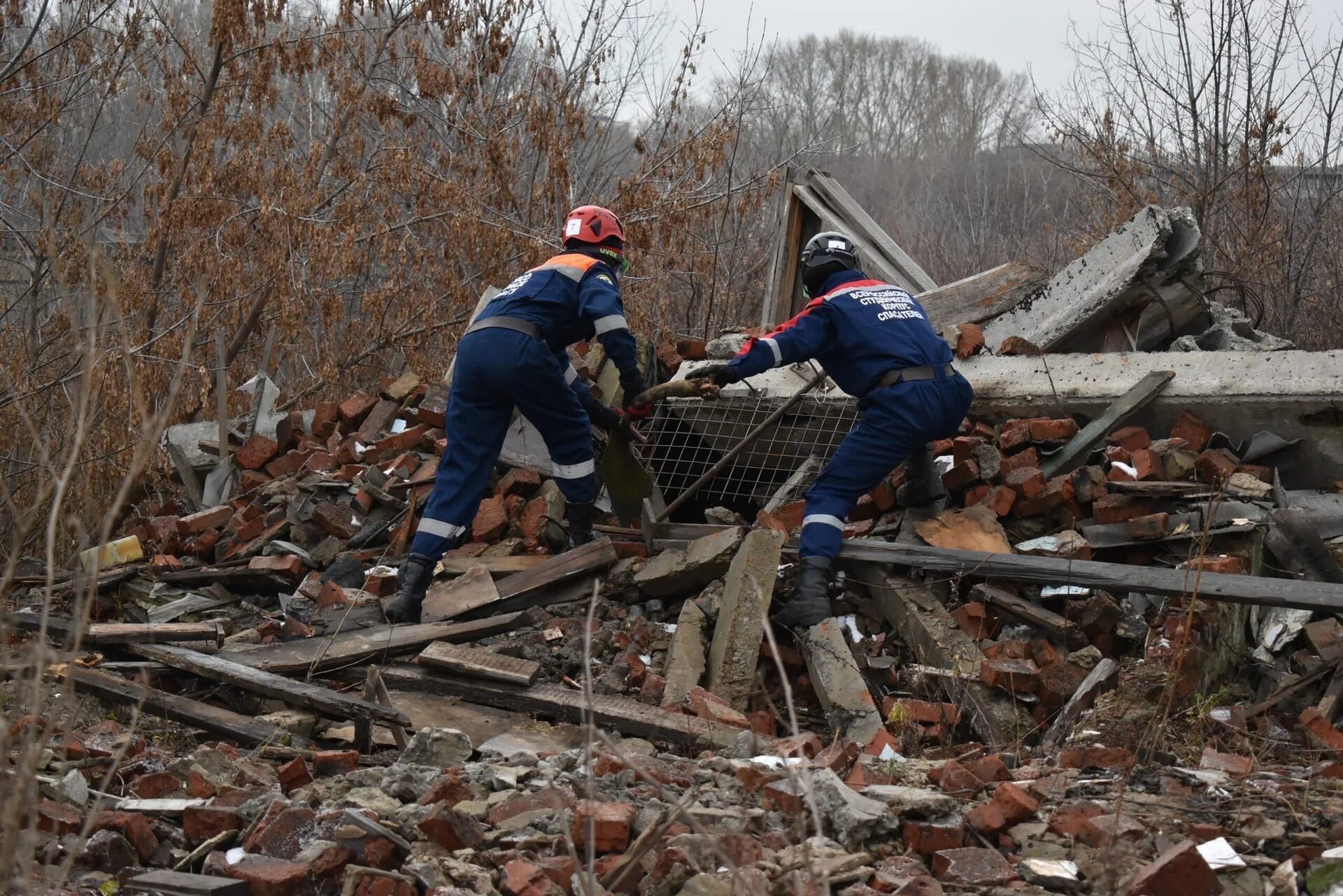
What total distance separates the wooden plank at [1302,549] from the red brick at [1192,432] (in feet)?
2.69

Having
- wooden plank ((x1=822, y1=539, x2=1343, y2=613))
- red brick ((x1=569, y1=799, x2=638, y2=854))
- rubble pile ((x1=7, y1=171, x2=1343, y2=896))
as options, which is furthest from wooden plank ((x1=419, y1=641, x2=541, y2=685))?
red brick ((x1=569, y1=799, x2=638, y2=854))

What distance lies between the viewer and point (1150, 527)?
5.91 meters

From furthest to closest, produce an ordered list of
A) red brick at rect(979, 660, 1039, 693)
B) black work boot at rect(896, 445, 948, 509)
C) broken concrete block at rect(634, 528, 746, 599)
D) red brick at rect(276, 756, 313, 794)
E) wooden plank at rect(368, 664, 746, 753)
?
black work boot at rect(896, 445, 948, 509), broken concrete block at rect(634, 528, 746, 599), red brick at rect(979, 660, 1039, 693), wooden plank at rect(368, 664, 746, 753), red brick at rect(276, 756, 313, 794)

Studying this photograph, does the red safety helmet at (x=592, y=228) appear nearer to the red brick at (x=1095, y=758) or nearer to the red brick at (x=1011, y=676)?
the red brick at (x=1011, y=676)

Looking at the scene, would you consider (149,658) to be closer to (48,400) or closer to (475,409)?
(475,409)

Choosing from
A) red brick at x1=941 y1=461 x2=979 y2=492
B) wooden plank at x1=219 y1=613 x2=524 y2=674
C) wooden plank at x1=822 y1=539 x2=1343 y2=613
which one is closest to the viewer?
wooden plank at x1=822 y1=539 x2=1343 y2=613

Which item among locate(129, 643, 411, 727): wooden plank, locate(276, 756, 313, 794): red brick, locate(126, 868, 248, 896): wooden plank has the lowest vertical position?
locate(129, 643, 411, 727): wooden plank

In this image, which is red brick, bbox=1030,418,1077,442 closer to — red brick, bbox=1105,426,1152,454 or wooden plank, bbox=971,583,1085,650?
red brick, bbox=1105,426,1152,454

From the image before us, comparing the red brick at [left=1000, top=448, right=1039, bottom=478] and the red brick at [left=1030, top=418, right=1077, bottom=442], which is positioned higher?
the red brick at [left=1030, top=418, right=1077, bottom=442]

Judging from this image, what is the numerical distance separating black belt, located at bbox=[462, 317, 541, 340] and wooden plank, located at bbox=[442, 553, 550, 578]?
1.23m

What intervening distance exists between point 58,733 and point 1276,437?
5892mm

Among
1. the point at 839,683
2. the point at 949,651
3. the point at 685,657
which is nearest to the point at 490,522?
the point at 685,657

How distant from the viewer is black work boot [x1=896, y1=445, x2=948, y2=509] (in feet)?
20.8

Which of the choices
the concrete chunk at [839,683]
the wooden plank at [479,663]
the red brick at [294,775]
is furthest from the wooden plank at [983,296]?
the red brick at [294,775]
